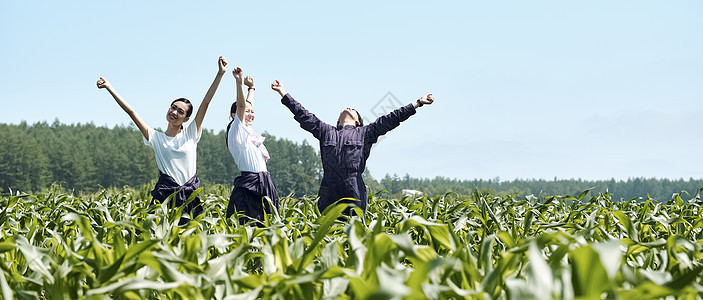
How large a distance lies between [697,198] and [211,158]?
4325 inches

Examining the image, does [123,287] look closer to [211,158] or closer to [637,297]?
[637,297]

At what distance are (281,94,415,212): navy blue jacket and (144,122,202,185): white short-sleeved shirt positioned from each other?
36.6 inches

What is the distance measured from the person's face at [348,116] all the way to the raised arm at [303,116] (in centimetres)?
28

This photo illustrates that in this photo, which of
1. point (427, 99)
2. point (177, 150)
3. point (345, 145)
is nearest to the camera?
point (177, 150)

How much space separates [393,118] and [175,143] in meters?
1.89

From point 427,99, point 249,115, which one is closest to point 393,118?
point 427,99

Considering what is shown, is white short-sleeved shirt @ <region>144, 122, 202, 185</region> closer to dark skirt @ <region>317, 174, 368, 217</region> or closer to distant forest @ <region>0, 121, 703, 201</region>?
dark skirt @ <region>317, 174, 368, 217</region>

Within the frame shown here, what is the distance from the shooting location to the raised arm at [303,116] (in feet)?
16.8

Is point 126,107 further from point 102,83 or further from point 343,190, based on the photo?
point 343,190

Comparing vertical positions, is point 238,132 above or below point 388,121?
below

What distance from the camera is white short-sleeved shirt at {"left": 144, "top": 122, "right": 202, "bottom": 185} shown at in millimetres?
4930

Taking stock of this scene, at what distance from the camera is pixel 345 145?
501 centimetres

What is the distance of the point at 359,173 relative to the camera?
5070 millimetres

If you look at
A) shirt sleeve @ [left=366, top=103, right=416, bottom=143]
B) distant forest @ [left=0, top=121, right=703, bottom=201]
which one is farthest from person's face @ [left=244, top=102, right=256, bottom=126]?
distant forest @ [left=0, top=121, right=703, bottom=201]
